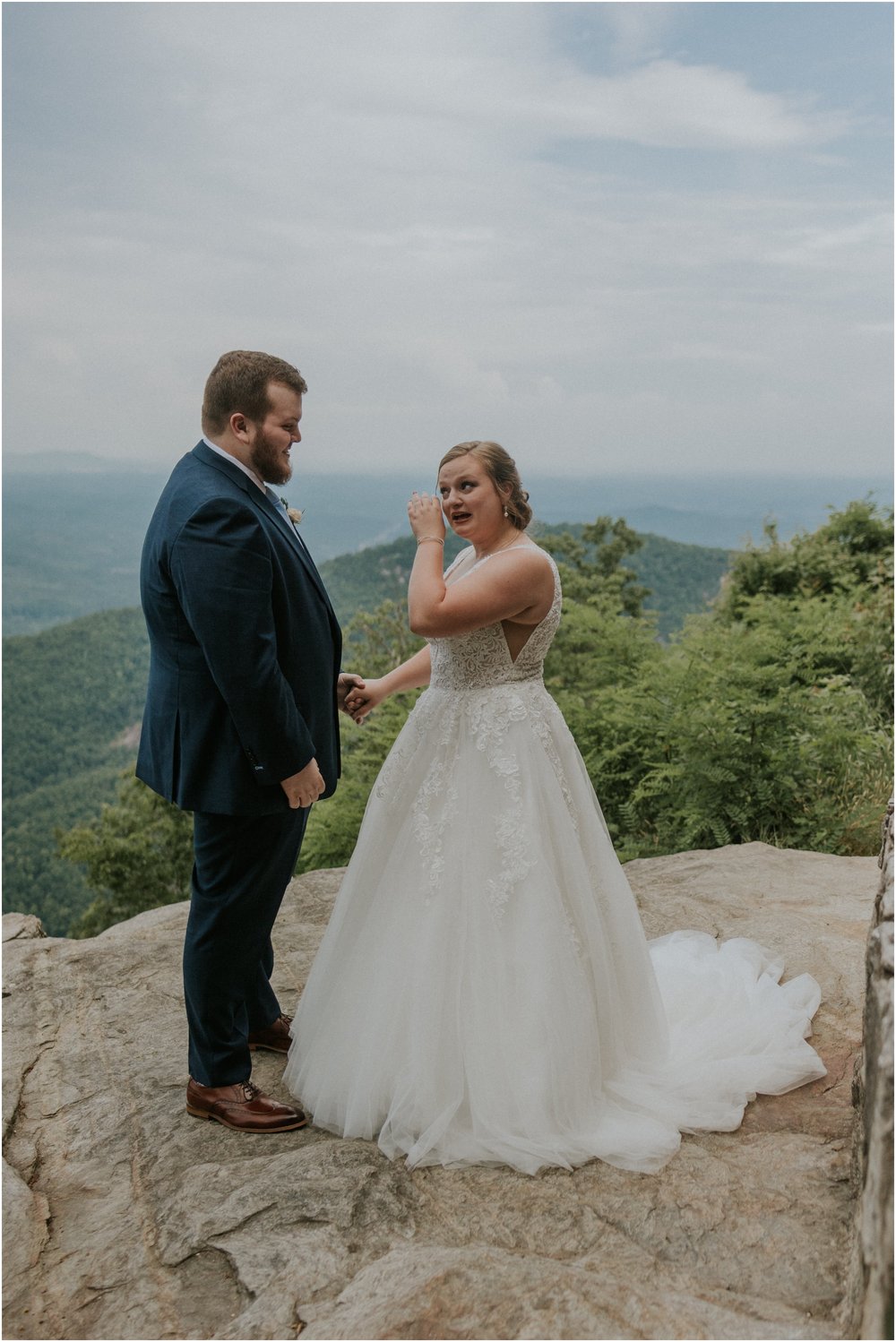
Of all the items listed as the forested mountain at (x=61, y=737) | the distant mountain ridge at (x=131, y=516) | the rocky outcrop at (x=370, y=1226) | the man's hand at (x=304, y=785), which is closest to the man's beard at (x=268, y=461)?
the man's hand at (x=304, y=785)

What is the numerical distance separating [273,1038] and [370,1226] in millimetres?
1240

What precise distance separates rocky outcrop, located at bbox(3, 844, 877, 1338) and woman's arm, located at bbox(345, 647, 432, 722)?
1380mm

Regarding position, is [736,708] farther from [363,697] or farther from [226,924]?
[226,924]

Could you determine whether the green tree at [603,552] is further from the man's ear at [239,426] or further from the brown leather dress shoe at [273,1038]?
the man's ear at [239,426]

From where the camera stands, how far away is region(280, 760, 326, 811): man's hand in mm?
3133

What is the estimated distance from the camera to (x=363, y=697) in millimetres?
3895

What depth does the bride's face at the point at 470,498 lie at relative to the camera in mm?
3414

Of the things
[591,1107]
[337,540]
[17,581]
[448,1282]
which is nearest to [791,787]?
[591,1107]

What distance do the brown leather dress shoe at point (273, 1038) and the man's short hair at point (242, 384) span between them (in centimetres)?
227

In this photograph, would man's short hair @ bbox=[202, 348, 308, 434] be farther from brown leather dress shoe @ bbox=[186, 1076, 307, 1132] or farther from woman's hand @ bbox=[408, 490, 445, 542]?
brown leather dress shoe @ bbox=[186, 1076, 307, 1132]

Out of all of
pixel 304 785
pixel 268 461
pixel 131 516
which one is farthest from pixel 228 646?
pixel 131 516

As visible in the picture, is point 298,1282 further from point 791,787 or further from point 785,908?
point 791,787

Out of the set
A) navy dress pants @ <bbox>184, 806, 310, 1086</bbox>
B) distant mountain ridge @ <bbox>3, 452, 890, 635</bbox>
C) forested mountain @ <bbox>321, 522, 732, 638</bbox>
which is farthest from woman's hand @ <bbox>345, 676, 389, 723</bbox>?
distant mountain ridge @ <bbox>3, 452, 890, 635</bbox>

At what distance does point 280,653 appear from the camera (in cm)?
325
